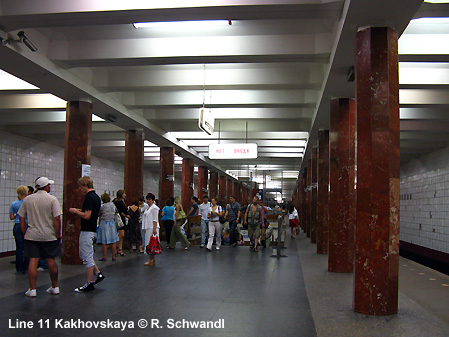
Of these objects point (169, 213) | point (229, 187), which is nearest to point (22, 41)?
point (169, 213)

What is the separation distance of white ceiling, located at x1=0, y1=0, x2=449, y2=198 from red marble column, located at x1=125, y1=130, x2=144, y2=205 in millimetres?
540

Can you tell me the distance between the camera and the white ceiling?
629 cm

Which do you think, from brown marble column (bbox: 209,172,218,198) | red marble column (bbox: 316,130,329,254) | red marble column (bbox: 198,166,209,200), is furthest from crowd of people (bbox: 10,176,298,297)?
brown marble column (bbox: 209,172,218,198)

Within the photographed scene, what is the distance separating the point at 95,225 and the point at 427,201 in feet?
54.2

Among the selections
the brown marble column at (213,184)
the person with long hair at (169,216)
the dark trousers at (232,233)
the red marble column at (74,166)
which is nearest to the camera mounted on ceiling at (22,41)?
the red marble column at (74,166)

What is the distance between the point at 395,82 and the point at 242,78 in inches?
187

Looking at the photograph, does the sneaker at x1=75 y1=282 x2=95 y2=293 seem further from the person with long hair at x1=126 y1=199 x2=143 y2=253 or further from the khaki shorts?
the khaki shorts

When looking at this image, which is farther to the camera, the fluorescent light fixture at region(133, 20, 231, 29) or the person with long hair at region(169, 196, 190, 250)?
the person with long hair at region(169, 196, 190, 250)

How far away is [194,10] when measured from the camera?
625 centimetres

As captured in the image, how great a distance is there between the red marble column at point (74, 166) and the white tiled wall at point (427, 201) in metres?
13.5

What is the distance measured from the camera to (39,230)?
652 cm

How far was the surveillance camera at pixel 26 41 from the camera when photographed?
22.7 ft

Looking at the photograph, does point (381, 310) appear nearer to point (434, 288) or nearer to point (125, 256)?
point (434, 288)

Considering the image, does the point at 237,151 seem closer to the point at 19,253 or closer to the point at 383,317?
the point at 19,253
